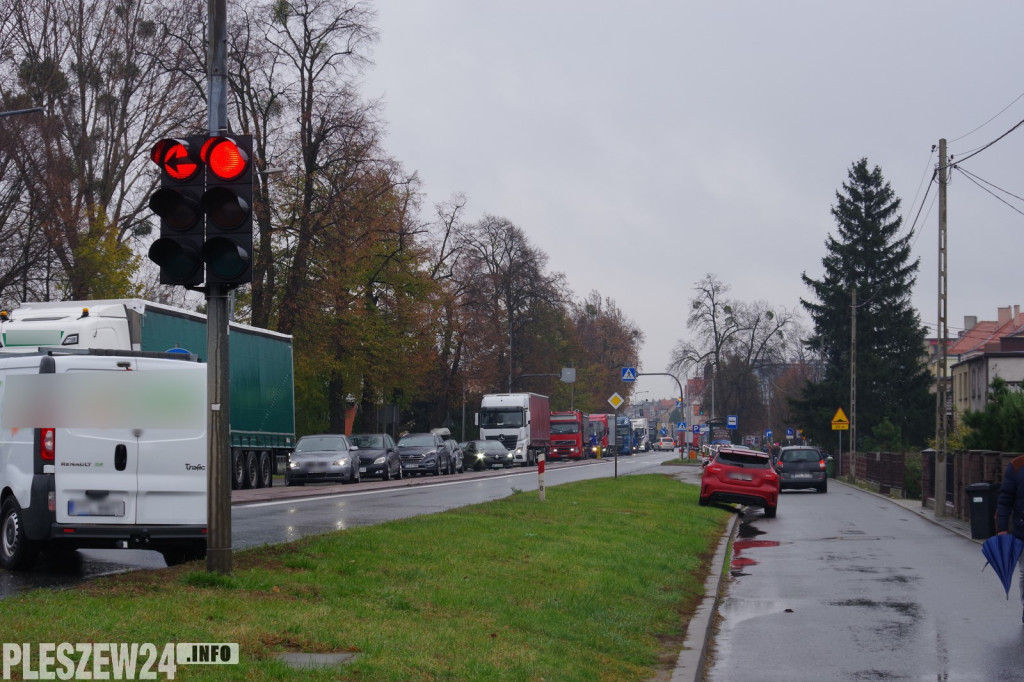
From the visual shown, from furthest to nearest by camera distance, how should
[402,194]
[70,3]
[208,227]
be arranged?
[402,194]
[70,3]
[208,227]

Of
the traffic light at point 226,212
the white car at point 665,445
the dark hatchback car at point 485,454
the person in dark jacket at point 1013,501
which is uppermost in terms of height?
the traffic light at point 226,212

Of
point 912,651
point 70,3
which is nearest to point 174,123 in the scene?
point 70,3

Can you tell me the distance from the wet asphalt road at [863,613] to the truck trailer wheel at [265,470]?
16.6m

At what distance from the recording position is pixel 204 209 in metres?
9.57

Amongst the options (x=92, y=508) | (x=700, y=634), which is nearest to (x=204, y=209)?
(x=92, y=508)

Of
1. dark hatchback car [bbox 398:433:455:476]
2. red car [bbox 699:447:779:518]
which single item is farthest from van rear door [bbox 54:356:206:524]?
dark hatchback car [bbox 398:433:455:476]

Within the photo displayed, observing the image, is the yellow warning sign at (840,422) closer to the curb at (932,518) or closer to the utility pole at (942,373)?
the curb at (932,518)

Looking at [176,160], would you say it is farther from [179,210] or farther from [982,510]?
[982,510]

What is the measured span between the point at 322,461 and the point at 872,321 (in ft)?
132

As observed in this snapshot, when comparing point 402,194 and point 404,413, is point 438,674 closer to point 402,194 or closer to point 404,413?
point 402,194

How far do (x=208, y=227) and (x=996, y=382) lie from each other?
23187 millimetres

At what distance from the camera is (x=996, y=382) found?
92.8ft

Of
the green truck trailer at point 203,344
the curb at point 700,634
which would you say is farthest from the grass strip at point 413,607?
the green truck trailer at point 203,344

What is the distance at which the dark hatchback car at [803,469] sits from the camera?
40750mm
